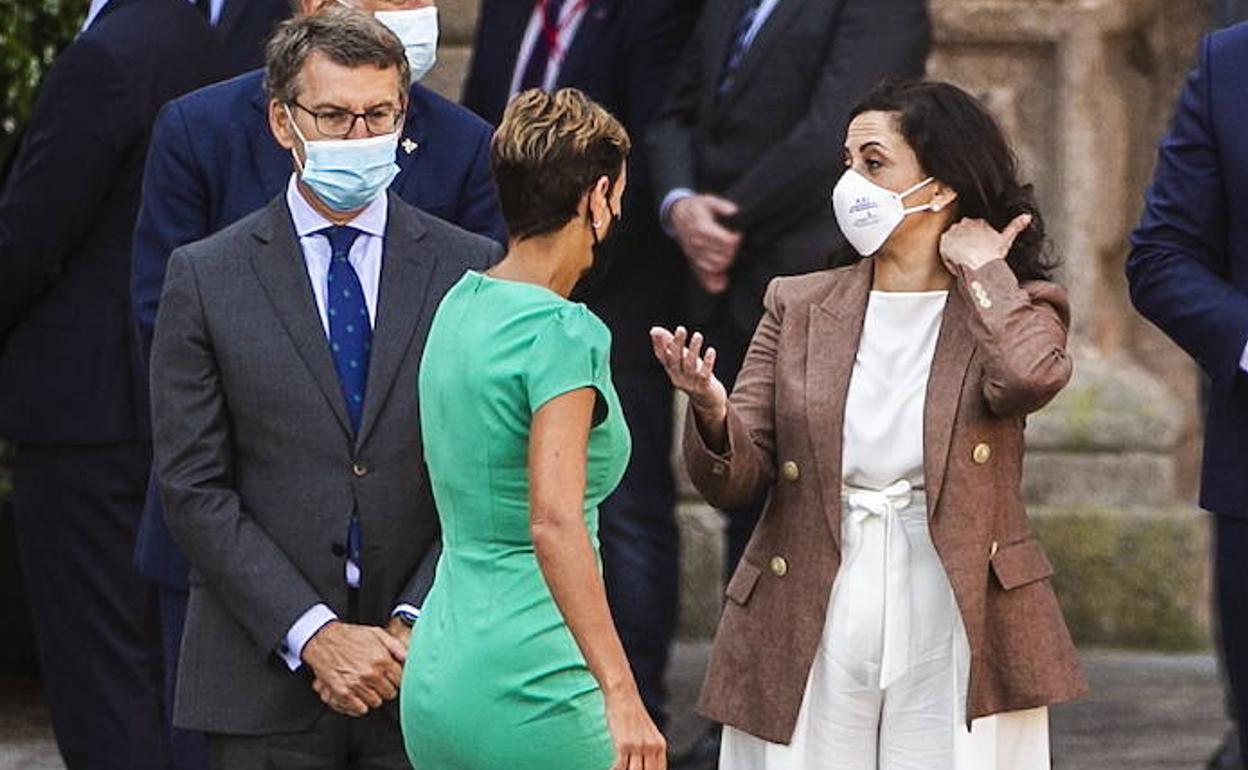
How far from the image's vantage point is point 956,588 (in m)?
5.38

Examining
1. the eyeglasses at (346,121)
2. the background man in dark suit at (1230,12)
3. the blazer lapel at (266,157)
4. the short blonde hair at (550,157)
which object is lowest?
the blazer lapel at (266,157)

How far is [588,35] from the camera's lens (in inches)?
294

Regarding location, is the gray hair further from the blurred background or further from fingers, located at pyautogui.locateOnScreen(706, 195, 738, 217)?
the blurred background

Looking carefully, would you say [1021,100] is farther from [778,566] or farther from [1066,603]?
[778,566]

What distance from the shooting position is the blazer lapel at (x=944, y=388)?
540 cm

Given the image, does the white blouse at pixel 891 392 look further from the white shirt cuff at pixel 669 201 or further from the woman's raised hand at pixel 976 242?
the white shirt cuff at pixel 669 201

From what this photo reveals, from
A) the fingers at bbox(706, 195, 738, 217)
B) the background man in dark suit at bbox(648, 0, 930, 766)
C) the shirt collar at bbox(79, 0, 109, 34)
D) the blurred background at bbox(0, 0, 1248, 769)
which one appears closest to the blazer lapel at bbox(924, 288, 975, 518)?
the background man in dark suit at bbox(648, 0, 930, 766)

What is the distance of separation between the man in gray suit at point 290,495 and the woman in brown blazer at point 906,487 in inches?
19.6

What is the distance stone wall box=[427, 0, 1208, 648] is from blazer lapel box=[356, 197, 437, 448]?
11.9 feet

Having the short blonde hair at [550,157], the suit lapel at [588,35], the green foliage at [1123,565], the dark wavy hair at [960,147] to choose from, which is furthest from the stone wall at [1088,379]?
the short blonde hair at [550,157]

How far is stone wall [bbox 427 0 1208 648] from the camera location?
9.02 m

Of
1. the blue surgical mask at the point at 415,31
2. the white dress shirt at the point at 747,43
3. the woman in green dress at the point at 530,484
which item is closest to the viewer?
the woman in green dress at the point at 530,484

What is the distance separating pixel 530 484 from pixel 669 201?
2.68m

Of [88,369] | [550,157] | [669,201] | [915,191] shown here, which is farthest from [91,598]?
[550,157]
